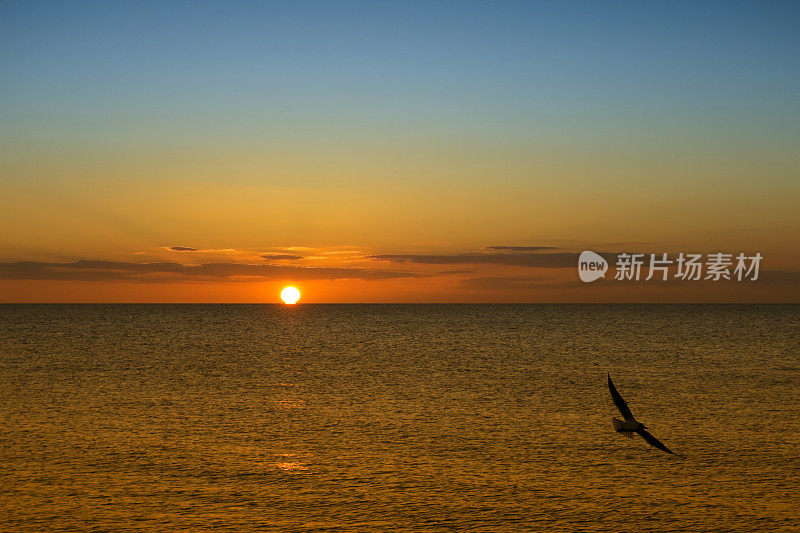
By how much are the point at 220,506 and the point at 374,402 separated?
662 inches

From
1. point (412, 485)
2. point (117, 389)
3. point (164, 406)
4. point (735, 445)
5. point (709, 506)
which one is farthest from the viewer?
point (117, 389)

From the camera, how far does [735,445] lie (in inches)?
909

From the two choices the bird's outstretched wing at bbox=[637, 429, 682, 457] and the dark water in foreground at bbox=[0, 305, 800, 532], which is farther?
the dark water in foreground at bbox=[0, 305, 800, 532]

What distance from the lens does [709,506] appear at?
16.8m

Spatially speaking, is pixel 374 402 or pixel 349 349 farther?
pixel 349 349

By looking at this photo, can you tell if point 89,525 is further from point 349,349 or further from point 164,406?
point 349,349

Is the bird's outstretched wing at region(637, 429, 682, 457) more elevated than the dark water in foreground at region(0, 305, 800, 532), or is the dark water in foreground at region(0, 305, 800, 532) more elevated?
the bird's outstretched wing at region(637, 429, 682, 457)

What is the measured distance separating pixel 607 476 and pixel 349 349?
54.8m

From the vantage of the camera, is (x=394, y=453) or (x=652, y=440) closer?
(x=652, y=440)

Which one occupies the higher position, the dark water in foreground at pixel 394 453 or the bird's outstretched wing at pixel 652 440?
the bird's outstretched wing at pixel 652 440

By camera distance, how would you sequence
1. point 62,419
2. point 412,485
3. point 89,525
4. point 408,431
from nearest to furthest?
point 89,525
point 412,485
point 408,431
point 62,419

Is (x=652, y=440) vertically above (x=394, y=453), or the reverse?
(x=652, y=440)

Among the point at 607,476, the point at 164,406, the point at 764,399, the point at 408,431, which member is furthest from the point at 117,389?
the point at 764,399

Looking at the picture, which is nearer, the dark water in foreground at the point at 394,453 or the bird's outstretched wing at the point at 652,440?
the bird's outstretched wing at the point at 652,440
